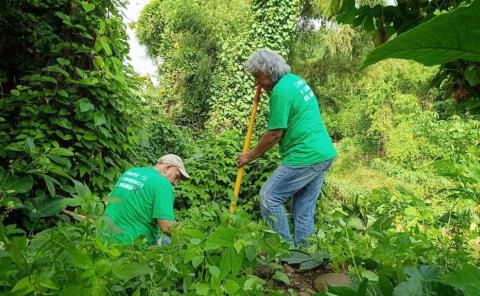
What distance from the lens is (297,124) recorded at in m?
3.41

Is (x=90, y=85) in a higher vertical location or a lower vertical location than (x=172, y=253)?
higher

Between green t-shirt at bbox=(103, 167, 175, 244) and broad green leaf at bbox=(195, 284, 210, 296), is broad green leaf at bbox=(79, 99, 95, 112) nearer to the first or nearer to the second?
green t-shirt at bbox=(103, 167, 175, 244)

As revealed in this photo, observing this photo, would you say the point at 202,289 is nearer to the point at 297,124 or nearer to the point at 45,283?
the point at 45,283

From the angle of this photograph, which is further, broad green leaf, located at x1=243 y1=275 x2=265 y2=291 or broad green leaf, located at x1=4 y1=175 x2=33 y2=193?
broad green leaf, located at x1=4 y1=175 x2=33 y2=193

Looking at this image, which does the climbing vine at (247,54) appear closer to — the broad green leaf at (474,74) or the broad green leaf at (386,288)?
the broad green leaf at (474,74)

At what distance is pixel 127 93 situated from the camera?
361cm

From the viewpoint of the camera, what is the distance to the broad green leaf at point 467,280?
63 cm

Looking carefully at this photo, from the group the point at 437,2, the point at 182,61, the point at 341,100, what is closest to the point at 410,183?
the point at 341,100

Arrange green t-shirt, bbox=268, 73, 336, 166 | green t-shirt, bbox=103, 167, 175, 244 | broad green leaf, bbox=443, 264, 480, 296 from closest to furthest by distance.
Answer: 1. broad green leaf, bbox=443, 264, 480, 296
2. green t-shirt, bbox=103, 167, 175, 244
3. green t-shirt, bbox=268, 73, 336, 166

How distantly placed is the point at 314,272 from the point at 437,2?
4.30ft

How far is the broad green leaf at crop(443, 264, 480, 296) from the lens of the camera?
0.63 m

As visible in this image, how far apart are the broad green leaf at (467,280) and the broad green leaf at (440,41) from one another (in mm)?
357

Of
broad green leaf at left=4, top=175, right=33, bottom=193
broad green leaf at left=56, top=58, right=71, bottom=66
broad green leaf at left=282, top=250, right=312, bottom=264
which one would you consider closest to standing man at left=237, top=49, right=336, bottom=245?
broad green leaf at left=282, top=250, right=312, bottom=264

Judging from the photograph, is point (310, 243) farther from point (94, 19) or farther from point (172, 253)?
point (94, 19)
